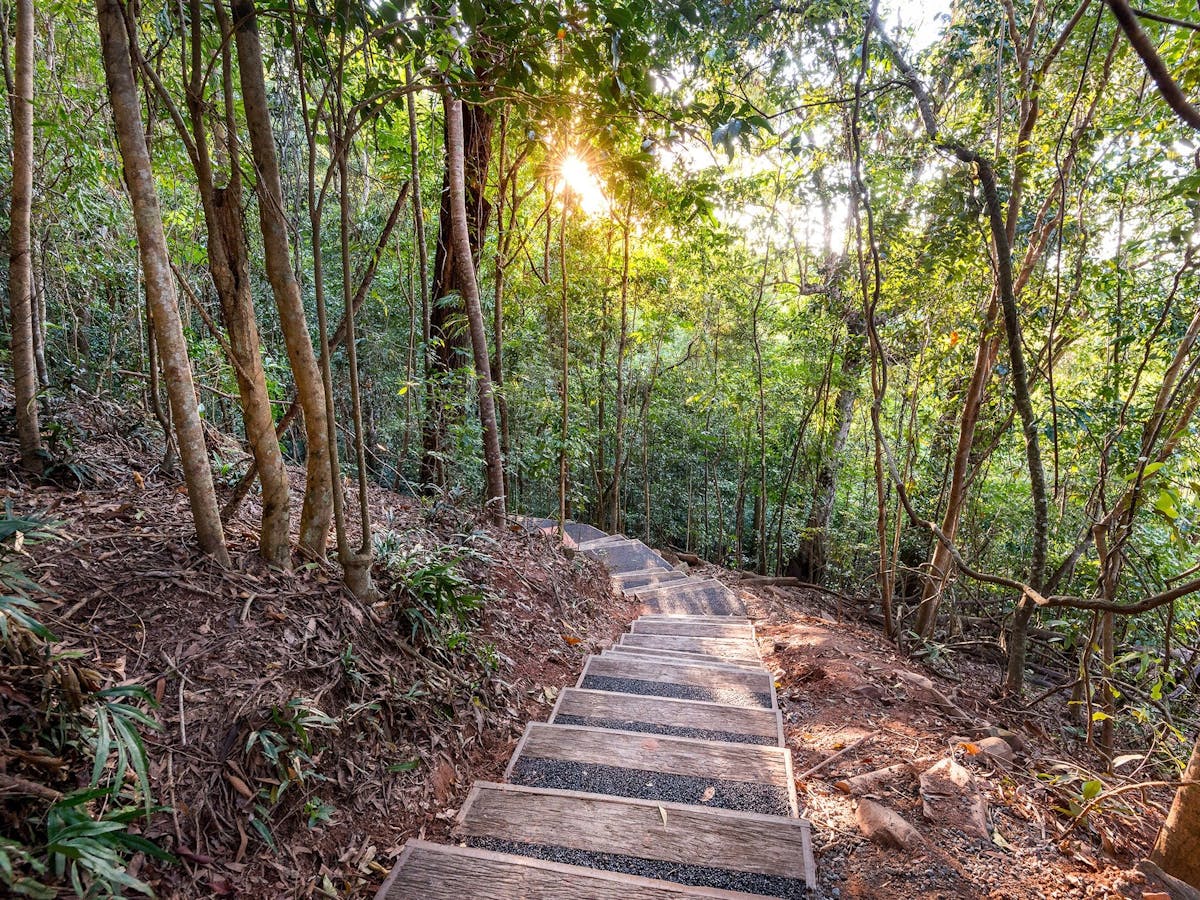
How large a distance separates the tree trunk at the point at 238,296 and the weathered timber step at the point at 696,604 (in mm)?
4378

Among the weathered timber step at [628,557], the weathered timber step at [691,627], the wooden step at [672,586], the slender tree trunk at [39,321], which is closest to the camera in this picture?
the slender tree trunk at [39,321]

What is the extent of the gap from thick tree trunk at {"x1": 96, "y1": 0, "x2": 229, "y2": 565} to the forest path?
1.48 m

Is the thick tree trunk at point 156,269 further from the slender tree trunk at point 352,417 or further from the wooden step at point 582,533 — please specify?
the wooden step at point 582,533

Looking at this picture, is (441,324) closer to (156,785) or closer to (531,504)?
(156,785)

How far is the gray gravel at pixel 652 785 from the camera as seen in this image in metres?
2.22

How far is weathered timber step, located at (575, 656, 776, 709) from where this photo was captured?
3.24 m

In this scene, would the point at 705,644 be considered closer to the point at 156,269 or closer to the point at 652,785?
the point at 652,785

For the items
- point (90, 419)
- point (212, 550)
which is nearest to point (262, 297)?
point (90, 419)

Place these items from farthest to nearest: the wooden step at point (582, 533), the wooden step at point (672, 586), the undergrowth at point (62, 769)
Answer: the wooden step at point (582, 533) → the wooden step at point (672, 586) → the undergrowth at point (62, 769)

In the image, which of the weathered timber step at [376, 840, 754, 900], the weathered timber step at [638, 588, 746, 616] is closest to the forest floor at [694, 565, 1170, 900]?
the weathered timber step at [376, 840, 754, 900]

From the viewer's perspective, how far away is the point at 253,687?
1.93 metres

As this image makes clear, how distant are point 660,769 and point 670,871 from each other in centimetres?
55

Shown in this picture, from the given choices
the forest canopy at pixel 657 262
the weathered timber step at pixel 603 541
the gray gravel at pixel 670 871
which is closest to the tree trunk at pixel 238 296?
the forest canopy at pixel 657 262

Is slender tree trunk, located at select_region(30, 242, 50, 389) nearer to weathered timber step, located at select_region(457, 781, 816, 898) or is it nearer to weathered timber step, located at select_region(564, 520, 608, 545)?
weathered timber step, located at select_region(457, 781, 816, 898)
